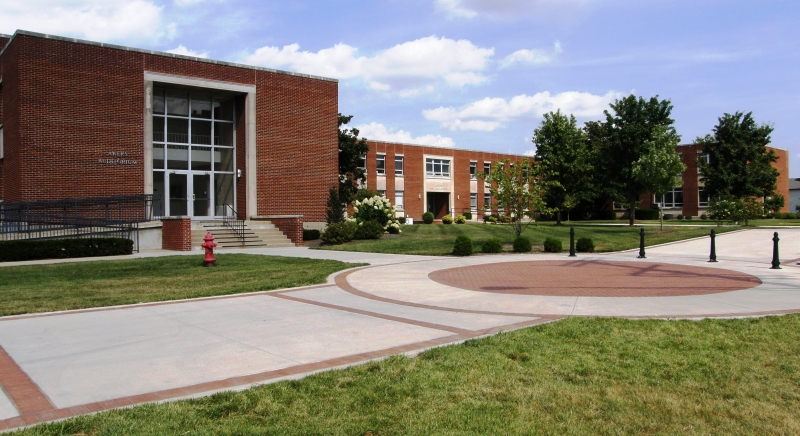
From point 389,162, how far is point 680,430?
51.1 meters

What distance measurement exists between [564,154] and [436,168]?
13.7 m

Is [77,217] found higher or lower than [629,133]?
lower

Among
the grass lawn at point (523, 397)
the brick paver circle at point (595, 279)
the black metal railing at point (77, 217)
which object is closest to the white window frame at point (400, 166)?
the black metal railing at point (77, 217)

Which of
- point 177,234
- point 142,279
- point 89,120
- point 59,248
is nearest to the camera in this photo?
point 142,279

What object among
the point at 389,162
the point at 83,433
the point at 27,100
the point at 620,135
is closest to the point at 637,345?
the point at 83,433

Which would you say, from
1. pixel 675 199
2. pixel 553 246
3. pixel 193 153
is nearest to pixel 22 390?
pixel 553 246

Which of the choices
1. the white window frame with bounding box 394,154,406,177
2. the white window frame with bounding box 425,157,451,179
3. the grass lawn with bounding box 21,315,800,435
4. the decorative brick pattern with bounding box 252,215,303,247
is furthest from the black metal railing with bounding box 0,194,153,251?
the white window frame with bounding box 425,157,451,179

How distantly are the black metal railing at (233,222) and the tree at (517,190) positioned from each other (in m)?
11.3

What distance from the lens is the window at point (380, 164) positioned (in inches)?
2117

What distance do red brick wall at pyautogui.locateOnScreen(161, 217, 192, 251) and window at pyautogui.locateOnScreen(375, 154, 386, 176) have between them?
3111 cm

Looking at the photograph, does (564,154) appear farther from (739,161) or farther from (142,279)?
(142,279)

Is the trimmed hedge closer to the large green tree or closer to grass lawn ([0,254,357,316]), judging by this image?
grass lawn ([0,254,357,316])

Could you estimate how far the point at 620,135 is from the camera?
1421 inches

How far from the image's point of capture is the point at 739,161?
49.6 m
